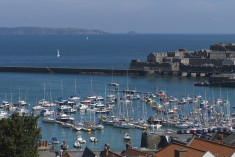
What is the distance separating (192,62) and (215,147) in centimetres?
7390

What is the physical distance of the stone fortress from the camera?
8238 cm

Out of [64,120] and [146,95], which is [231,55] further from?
[64,120]

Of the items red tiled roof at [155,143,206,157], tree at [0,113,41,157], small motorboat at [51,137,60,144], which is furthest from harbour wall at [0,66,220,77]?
tree at [0,113,41,157]

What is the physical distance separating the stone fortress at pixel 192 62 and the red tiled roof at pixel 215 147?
6507 centimetres

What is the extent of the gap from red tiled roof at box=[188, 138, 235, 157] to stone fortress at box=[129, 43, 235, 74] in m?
65.1

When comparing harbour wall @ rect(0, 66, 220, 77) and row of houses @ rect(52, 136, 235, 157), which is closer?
row of houses @ rect(52, 136, 235, 157)

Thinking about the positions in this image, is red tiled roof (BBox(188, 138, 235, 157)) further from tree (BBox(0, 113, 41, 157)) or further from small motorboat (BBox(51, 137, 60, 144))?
small motorboat (BBox(51, 137, 60, 144))

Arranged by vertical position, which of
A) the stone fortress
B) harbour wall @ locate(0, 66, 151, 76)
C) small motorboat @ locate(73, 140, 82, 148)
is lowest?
small motorboat @ locate(73, 140, 82, 148)

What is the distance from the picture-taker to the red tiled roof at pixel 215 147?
14.9 metres

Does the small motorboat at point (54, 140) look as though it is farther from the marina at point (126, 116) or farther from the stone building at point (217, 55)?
the stone building at point (217, 55)

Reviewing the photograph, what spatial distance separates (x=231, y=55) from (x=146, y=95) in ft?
117

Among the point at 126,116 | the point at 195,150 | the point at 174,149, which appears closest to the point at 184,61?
the point at 126,116

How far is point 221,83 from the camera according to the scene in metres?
69.3

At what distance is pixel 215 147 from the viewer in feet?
50.5
